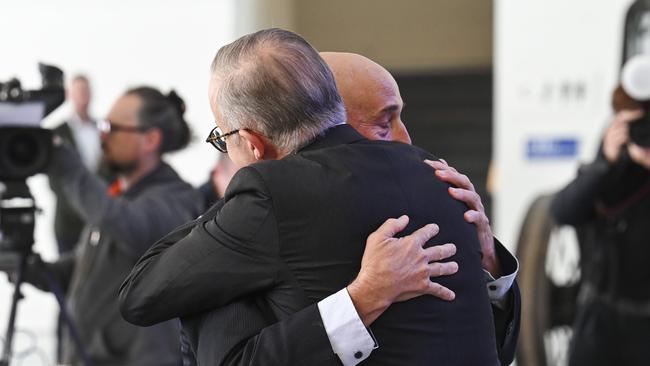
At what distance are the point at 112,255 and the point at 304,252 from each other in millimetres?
1571

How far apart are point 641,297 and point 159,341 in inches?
59.3

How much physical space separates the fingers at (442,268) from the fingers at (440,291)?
1cm

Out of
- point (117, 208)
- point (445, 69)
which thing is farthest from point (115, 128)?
point (445, 69)

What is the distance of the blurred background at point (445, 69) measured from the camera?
497cm

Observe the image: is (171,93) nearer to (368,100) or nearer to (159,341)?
(159,341)

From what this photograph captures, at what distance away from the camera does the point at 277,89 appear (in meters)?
1.51

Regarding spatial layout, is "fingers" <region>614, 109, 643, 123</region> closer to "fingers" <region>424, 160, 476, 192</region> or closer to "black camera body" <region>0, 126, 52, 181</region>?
"black camera body" <region>0, 126, 52, 181</region>

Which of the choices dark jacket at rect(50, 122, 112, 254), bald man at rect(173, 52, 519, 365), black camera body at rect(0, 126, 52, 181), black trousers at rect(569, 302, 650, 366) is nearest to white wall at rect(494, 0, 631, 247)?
black trousers at rect(569, 302, 650, 366)

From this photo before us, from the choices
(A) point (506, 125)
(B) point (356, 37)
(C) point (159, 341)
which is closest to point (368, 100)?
(C) point (159, 341)

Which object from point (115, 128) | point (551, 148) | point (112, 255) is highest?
point (115, 128)

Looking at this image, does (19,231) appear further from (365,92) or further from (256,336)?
(256,336)

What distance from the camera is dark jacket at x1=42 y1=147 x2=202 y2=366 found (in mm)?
2891

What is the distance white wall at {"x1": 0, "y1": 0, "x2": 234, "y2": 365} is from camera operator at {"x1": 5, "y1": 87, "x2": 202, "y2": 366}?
3.86 metres

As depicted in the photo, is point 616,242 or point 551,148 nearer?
point 616,242
